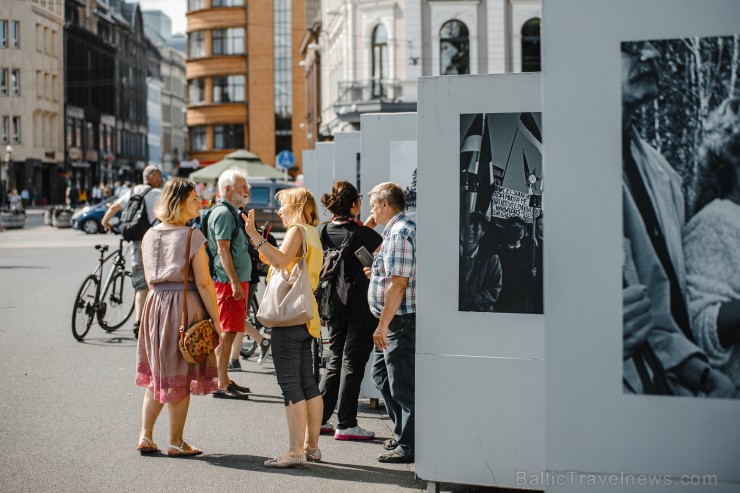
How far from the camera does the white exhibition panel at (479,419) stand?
5.89 metres

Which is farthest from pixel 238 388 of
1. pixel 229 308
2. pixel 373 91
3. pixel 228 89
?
pixel 228 89

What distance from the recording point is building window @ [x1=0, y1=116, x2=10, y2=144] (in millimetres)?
76688

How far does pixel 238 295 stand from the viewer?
884 centimetres

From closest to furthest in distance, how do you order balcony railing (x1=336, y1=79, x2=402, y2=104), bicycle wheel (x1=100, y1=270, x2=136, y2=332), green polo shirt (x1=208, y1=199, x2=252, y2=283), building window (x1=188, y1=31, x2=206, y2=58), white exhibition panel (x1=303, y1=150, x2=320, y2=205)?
1. green polo shirt (x1=208, y1=199, x2=252, y2=283)
2. bicycle wheel (x1=100, y1=270, x2=136, y2=332)
3. white exhibition panel (x1=303, y1=150, x2=320, y2=205)
4. balcony railing (x1=336, y1=79, x2=402, y2=104)
5. building window (x1=188, y1=31, x2=206, y2=58)

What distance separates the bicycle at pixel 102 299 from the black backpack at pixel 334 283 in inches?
214

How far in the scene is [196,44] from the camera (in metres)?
87.3

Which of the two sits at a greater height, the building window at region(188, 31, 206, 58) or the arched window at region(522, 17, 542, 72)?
the building window at region(188, 31, 206, 58)

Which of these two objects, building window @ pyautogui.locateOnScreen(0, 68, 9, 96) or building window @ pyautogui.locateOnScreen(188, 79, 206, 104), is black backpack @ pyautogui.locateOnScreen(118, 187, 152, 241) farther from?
building window @ pyautogui.locateOnScreen(188, 79, 206, 104)

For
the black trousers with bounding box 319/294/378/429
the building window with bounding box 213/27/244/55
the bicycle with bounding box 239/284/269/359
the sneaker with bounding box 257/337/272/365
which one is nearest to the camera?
the black trousers with bounding box 319/294/378/429

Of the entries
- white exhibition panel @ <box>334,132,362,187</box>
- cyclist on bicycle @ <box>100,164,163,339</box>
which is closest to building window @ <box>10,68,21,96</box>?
cyclist on bicycle @ <box>100,164,163,339</box>

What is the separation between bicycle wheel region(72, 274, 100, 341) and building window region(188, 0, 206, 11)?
76.2 meters

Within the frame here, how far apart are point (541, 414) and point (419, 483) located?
1.01m

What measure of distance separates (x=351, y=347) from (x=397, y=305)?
4.01 feet

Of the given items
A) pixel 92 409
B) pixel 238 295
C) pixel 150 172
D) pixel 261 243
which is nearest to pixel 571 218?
pixel 261 243
